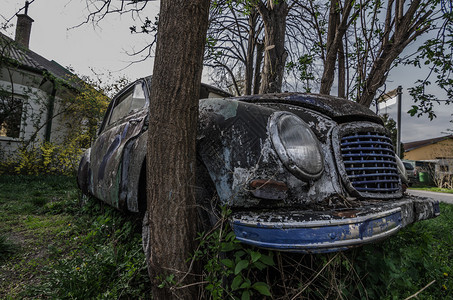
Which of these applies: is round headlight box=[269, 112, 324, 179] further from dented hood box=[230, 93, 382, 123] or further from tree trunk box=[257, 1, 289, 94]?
tree trunk box=[257, 1, 289, 94]

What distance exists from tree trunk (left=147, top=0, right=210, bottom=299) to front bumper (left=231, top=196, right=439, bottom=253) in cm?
36

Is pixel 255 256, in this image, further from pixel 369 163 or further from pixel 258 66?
pixel 258 66

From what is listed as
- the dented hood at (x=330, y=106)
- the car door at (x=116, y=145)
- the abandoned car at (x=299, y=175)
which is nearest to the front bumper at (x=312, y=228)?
the abandoned car at (x=299, y=175)

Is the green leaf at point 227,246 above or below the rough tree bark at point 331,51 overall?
below

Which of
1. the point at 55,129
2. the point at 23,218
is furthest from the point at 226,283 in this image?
the point at 55,129

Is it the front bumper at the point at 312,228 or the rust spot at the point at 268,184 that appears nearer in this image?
the front bumper at the point at 312,228

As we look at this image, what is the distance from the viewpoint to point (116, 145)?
2.43 meters

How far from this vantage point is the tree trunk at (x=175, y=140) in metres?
1.38

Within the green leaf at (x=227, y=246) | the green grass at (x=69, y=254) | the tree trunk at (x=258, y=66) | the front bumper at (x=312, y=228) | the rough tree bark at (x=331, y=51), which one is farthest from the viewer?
the tree trunk at (x=258, y=66)

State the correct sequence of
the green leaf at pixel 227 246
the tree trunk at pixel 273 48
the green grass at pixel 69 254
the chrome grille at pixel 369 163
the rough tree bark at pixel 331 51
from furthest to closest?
the tree trunk at pixel 273 48 → the rough tree bark at pixel 331 51 → the green grass at pixel 69 254 → the chrome grille at pixel 369 163 → the green leaf at pixel 227 246

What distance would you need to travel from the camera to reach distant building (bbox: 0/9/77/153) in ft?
26.6

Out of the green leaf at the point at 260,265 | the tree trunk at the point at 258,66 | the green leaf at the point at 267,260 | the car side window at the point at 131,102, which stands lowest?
the green leaf at the point at 260,265

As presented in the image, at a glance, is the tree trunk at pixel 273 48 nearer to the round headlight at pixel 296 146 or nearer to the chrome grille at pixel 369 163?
the chrome grille at pixel 369 163

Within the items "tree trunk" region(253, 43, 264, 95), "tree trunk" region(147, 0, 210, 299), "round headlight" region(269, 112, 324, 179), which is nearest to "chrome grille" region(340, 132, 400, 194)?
"round headlight" region(269, 112, 324, 179)
